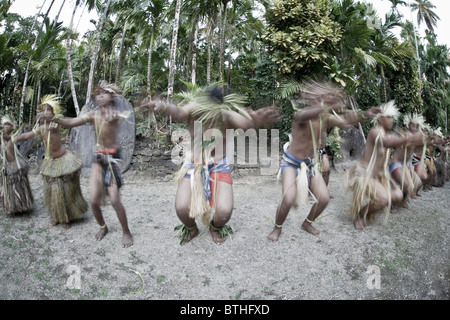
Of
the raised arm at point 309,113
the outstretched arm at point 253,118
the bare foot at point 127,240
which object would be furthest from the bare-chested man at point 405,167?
the bare foot at point 127,240

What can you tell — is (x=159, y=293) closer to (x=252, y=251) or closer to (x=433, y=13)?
(x=252, y=251)

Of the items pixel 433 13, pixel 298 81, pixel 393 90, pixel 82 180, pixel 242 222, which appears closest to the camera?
pixel 242 222

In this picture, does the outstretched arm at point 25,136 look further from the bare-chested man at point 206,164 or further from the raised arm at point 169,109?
the bare-chested man at point 206,164

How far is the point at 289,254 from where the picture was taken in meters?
2.92

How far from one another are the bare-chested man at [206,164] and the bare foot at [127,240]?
0.58 meters

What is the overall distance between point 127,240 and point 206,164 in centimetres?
111

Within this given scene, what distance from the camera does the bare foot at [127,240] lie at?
3020 mm

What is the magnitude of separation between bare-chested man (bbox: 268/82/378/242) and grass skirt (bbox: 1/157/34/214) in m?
3.02

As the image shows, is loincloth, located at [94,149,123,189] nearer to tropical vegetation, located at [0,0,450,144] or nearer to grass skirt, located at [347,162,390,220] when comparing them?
tropical vegetation, located at [0,0,450,144]

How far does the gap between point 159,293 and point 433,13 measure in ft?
71.6

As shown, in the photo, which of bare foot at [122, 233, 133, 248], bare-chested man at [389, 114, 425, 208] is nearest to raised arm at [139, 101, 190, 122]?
bare foot at [122, 233, 133, 248]

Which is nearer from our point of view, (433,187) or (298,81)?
(433,187)

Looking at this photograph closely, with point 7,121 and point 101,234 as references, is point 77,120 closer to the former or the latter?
point 101,234

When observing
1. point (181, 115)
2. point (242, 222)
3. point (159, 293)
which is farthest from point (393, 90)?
point (159, 293)
